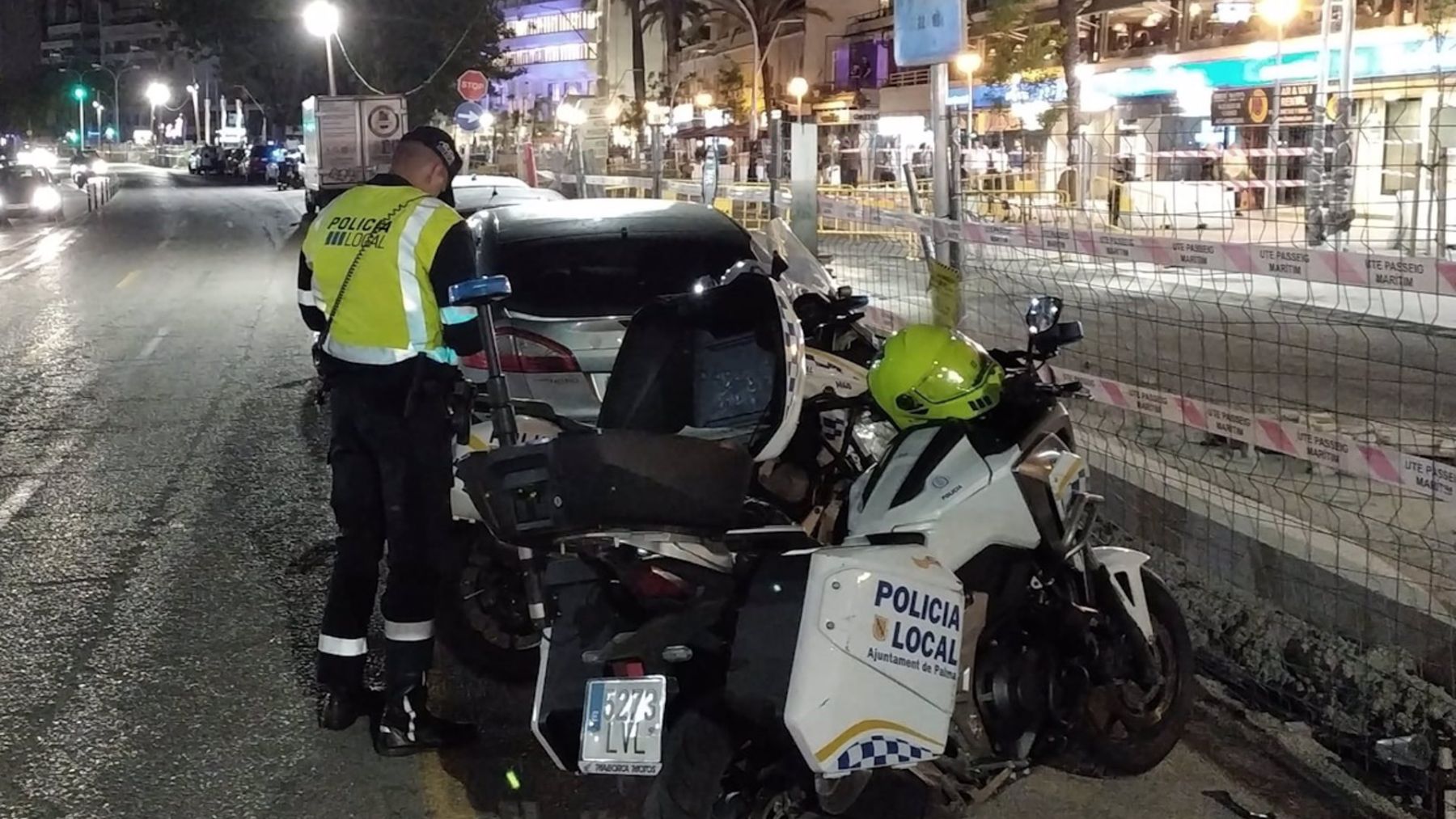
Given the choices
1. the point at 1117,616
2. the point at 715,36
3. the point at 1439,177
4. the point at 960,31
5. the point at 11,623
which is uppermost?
the point at 715,36

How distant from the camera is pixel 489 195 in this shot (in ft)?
37.1

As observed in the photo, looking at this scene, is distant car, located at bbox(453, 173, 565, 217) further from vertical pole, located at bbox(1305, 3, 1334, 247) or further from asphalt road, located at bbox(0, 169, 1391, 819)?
vertical pole, located at bbox(1305, 3, 1334, 247)

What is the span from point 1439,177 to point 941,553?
8.43m

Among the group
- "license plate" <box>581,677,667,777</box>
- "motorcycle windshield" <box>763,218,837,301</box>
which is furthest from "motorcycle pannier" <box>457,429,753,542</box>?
"motorcycle windshield" <box>763,218,837,301</box>

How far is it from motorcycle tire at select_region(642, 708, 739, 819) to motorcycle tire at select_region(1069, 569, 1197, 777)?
57.1 inches

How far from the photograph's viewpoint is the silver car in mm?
6793

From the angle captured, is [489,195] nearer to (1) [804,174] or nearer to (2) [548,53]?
(1) [804,174]

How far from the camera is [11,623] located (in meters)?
6.02

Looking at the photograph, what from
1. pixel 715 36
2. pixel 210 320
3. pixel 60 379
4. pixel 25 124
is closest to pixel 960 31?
pixel 60 379

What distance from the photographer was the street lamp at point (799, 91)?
48.5 m

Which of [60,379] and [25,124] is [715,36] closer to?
[60,379]

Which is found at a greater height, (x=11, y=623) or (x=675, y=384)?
(x=675, y=384)

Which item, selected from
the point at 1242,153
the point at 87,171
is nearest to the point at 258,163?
the point at 87,171

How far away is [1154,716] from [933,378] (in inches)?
53.4
